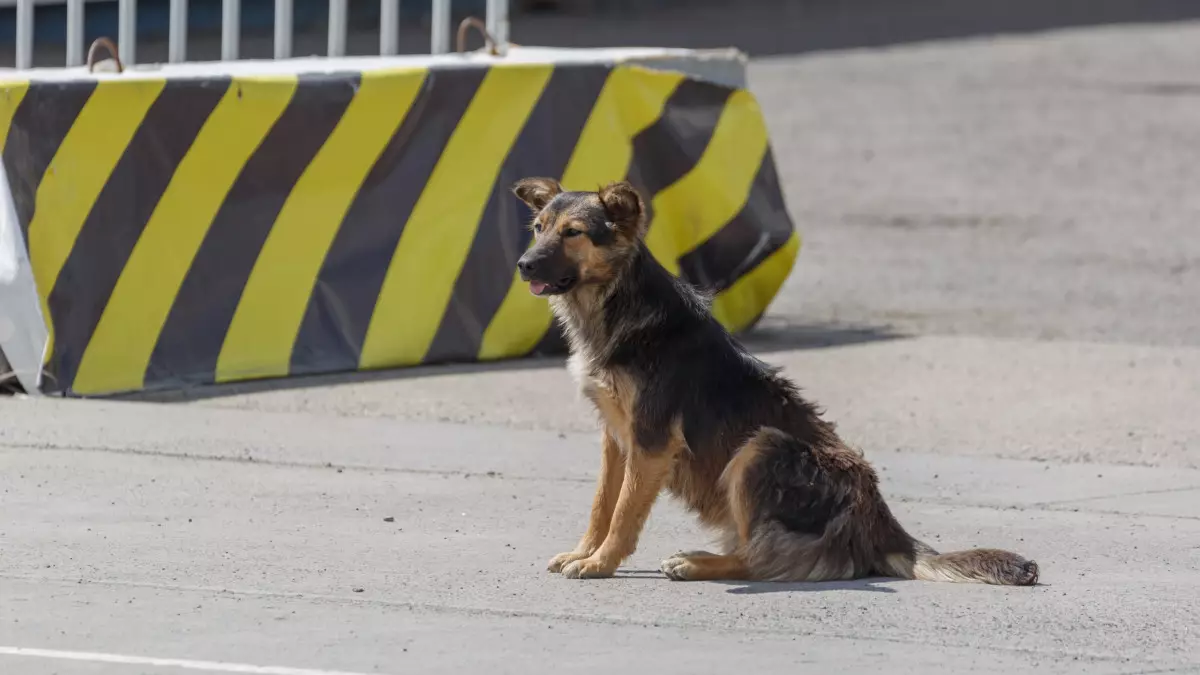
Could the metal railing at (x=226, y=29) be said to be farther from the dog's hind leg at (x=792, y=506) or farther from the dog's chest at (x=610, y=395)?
the dog's hind leg at (x=792, y=506)

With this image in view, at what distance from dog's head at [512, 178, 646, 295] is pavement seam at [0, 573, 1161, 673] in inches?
43.7

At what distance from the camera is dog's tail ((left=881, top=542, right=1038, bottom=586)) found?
6.59 metres

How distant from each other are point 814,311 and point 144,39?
8.76 m

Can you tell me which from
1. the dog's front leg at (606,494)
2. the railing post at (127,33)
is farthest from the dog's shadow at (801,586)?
the railing post at (127,33)

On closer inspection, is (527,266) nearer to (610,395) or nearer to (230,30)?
(610,395)

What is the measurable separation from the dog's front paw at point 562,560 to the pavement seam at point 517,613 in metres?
0.54

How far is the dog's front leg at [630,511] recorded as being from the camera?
21.8 feet

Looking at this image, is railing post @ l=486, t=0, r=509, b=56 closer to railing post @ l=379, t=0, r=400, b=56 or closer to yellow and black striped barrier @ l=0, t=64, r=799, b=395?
railing post @ l=379, t=0, r=400, b=56

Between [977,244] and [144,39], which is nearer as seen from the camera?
[977,244]

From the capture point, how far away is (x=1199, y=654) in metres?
5.96

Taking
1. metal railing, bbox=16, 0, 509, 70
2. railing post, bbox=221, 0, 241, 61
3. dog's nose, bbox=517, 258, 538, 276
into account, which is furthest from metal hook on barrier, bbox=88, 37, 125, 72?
dog's nose, bbox=517, 258, 538, 276

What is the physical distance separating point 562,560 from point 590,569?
0.48 ft

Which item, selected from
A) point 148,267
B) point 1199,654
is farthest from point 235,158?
point 1199,654

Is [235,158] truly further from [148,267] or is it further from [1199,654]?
[1199,654]
